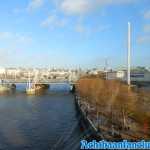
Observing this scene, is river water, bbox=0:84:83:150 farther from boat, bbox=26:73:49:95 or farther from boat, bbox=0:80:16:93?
boat, bbox=0:80:16:93

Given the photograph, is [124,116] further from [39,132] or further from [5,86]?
[5,86]

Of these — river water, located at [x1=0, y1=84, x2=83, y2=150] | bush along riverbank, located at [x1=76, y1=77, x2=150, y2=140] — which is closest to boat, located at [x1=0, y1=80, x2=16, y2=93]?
river water, located at [x1=0, y1=84, x2=83, y2=150]

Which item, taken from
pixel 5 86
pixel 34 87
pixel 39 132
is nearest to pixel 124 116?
pixel 39 132

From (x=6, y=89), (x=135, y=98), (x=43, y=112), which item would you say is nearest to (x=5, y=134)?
(x=135, y=98)

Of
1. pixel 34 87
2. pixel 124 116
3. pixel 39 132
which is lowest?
pixel 39 132

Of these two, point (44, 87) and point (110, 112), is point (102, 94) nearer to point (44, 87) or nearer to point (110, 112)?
point (110, 112)

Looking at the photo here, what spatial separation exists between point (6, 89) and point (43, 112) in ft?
62.4

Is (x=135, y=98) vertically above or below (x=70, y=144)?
above

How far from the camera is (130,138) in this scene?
7469mm

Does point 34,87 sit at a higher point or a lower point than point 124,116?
lower

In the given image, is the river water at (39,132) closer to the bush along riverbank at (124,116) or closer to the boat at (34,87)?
the bush along riverbank at (124,116)

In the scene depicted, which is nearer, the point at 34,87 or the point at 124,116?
the point at 124,116

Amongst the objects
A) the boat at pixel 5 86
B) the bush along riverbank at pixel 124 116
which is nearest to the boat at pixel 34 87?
the boat at pixel 5 86

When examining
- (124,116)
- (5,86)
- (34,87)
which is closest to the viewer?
(124,116)
